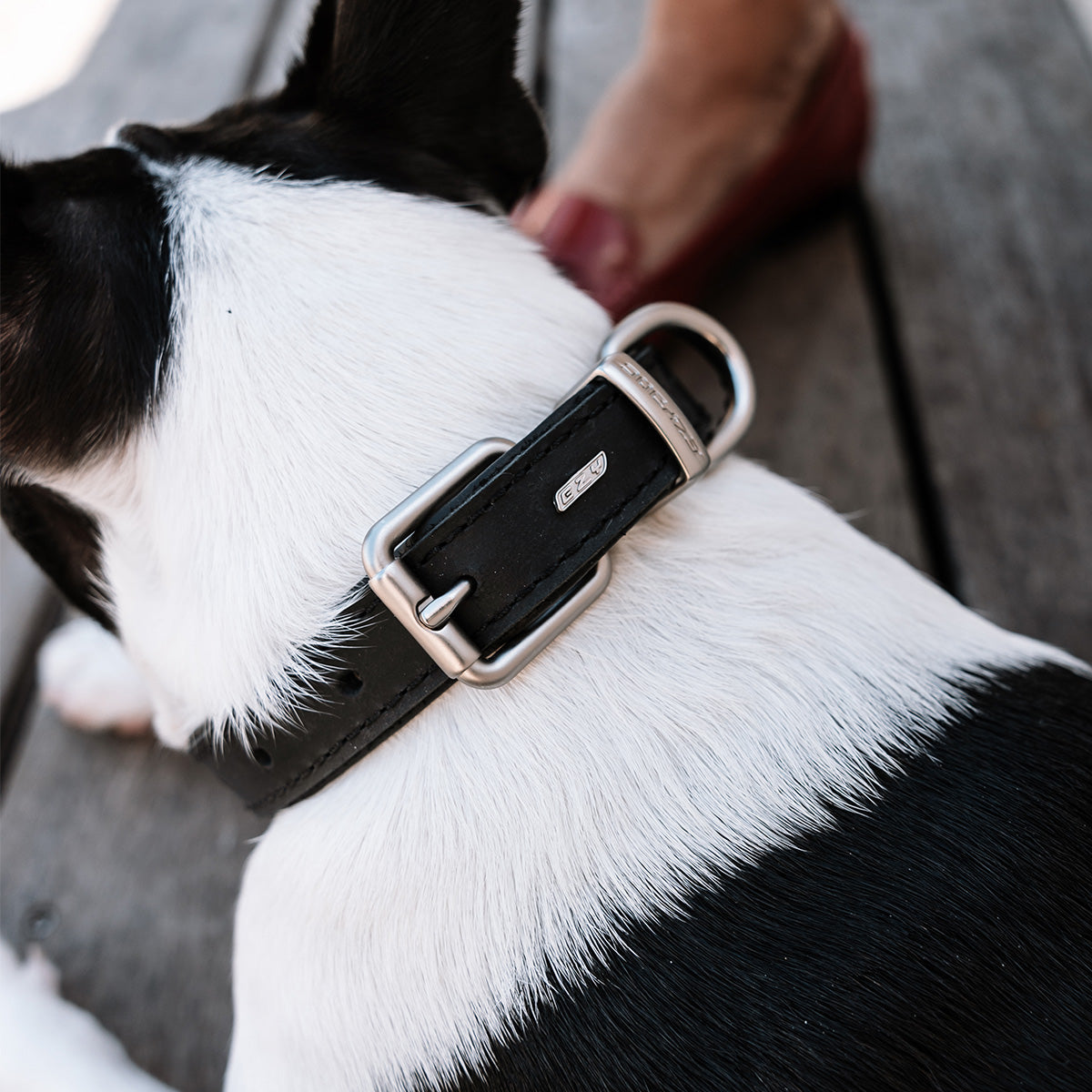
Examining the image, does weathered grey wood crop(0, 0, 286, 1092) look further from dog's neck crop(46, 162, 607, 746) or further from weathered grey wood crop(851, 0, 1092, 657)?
weathered grey wood crop(851, 0, 1092, 657)

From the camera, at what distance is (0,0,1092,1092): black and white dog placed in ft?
1.75

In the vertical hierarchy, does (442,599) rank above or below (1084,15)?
above

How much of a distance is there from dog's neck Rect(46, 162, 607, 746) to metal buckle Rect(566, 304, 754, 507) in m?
0.05

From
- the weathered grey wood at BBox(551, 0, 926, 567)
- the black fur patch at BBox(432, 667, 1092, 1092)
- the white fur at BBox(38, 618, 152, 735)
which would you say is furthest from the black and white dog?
the weathered grey wood at BBox(551, 0, 926, 567)

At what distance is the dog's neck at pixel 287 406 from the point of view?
0.58 metres

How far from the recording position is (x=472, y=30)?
0.65m

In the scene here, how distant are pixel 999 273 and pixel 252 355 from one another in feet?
4.25

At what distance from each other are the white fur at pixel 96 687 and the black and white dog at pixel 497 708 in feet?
1.75

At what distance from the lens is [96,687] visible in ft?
3.74

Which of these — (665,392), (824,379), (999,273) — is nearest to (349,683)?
(665,392)

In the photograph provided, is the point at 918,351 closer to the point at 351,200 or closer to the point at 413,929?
the point at 351,200

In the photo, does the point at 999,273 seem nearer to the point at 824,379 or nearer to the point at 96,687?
the point at 824,379

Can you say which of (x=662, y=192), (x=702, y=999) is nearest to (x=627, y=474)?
(x=702, y=999)

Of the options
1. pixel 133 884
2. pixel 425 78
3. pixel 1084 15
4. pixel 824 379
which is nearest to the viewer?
pixel 425 78
